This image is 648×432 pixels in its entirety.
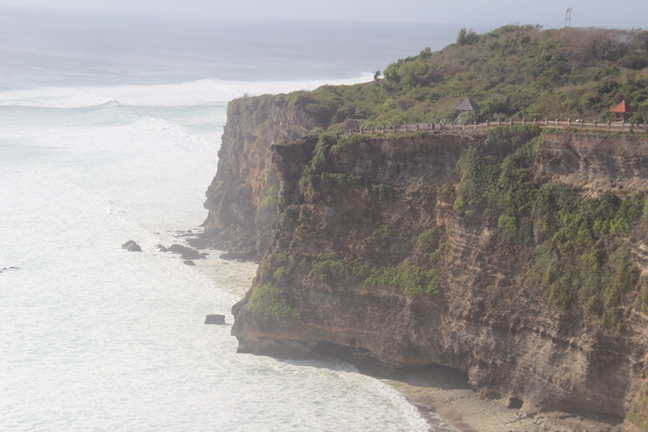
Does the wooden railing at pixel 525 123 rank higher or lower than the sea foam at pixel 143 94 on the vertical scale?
lower

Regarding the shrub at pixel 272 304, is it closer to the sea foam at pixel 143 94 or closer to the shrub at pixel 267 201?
the shrub at pixel 267 201

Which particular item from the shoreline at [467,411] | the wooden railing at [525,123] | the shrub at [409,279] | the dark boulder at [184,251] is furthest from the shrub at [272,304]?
the dark boulder at [184,251]

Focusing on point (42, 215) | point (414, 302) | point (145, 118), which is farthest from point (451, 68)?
point (145, 118)

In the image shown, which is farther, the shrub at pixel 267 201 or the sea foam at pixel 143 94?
the sea foam at pixel 143 94

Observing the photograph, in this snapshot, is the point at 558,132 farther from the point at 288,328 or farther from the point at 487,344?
the point at 288,328

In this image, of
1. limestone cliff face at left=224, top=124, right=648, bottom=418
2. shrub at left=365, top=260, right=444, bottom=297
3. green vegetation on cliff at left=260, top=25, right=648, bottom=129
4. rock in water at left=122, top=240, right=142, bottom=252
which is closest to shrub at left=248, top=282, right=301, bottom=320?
limestone cliff face at left=224, top=124, right=648, bottom=418

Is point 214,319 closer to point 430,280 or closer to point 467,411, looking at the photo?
point 430,280

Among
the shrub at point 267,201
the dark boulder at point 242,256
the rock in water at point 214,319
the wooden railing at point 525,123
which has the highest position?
the wooden railing at point 525,123
